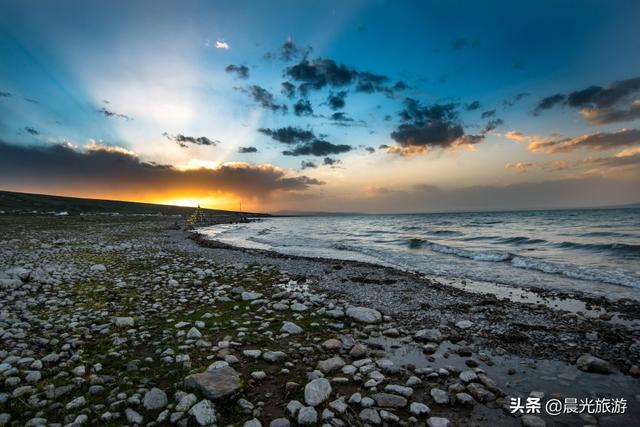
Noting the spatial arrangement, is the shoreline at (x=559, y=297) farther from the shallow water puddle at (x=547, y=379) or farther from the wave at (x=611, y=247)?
the wave at (x=611, y=247)

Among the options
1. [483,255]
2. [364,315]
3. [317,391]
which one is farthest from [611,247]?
[317,391]

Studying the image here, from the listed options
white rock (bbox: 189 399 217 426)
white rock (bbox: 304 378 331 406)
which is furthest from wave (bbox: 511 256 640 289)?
white rock (bbox: 189 399 217 426)

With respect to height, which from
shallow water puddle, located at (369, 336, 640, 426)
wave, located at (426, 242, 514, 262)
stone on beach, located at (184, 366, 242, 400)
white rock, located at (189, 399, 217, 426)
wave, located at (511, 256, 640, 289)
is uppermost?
stone on beach, located at (184, 366, 242, 400)

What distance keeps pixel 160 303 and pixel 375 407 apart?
7449mm

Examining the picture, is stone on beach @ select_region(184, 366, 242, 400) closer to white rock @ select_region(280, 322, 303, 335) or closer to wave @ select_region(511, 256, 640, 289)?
white rock @ select_region(280, 322, 303, 335)

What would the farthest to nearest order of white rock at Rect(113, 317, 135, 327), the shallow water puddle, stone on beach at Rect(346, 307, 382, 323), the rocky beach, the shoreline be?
the shoreline, stone on beach at Rect(346, 307, 382, 323), white rock at Rect(113, 317, 135, 327), the shallow water puddle, the rocky beach

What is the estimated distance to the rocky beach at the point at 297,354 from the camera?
4.41m

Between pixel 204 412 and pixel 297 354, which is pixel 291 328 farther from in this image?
pixel 204 412

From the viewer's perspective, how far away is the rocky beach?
441 centimetres

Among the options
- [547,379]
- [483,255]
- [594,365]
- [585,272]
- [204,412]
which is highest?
[204,412]

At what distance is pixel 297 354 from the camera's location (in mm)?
6312

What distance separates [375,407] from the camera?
457 centimetres

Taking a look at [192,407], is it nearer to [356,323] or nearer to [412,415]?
[412,415]

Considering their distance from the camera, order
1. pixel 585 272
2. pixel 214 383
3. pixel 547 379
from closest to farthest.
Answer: pixel 214 383 → pixel 547 379 → pixel 585 272
